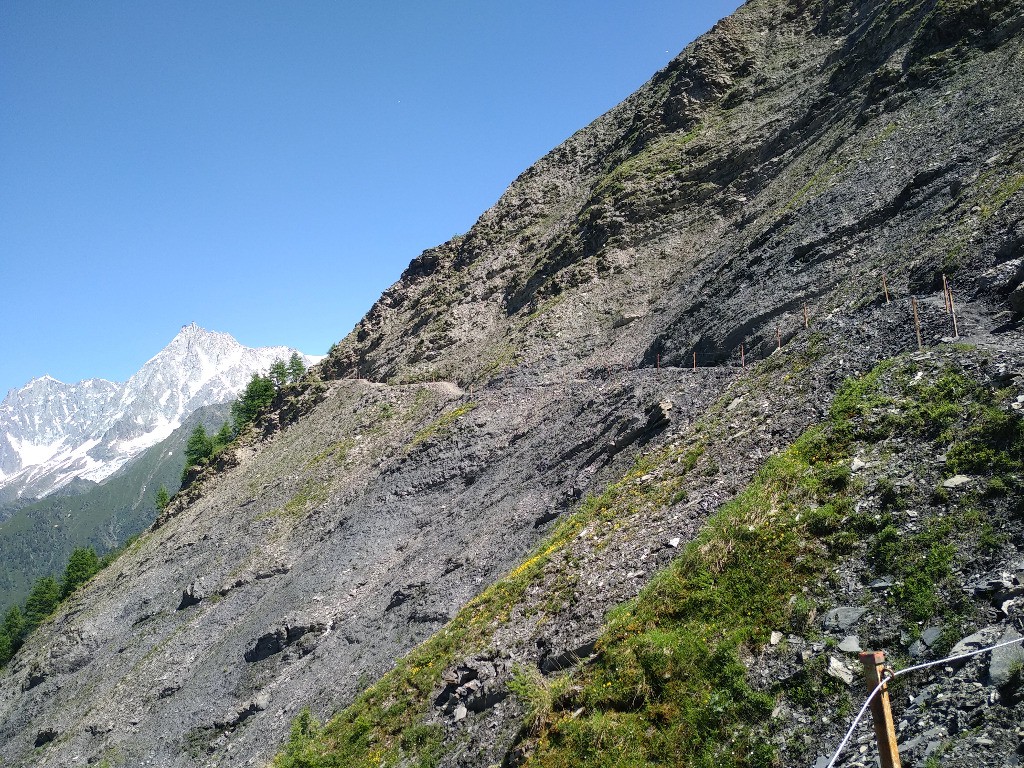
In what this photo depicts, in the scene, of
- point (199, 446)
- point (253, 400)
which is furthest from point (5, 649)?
point (253, 400)

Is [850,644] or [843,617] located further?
[843,617]

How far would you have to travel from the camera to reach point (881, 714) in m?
5.21

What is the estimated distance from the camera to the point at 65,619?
144 ft

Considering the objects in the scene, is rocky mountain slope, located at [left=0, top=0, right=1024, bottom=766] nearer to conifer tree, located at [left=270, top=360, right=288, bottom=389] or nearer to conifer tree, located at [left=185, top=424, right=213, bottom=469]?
conifer tree, located at [left=270, top=360, right=288, bottom=389]

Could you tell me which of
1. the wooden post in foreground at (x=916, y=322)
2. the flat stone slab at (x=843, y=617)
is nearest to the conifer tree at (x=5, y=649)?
the flat stone slab at (x=843, y=617)

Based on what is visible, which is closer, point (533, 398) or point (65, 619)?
point (533, 398)

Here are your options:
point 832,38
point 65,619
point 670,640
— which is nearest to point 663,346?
point 670,640

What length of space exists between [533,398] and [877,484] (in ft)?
84.4

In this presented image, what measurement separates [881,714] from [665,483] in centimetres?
1185

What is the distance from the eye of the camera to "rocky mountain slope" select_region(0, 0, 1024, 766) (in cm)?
895

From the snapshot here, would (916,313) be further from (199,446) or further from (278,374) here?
(199,446)

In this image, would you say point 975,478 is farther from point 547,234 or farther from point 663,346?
point 547,234

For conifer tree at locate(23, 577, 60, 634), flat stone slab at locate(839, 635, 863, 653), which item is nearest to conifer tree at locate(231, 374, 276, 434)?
conifer tree at locate(23, 577, 60, 634)

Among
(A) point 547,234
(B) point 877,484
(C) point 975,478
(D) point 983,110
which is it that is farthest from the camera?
(A) point 547,234
